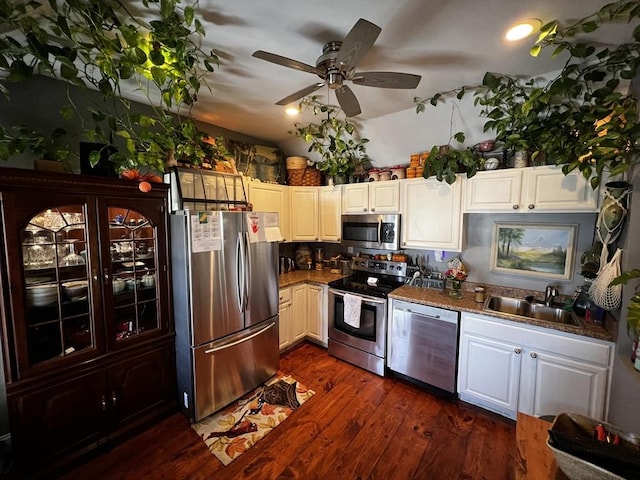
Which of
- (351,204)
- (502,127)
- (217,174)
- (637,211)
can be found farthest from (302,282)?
(637,211)

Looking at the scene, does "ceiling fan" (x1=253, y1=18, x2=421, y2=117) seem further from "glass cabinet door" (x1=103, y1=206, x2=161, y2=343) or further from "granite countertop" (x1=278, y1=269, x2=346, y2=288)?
"granite countertop" (x1=278, y1=269, x2=346, y2=288)

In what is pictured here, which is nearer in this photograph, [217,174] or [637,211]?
[637,211]

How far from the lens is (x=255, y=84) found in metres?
2.12

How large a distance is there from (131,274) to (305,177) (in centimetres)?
224

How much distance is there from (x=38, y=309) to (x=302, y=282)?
226 centimetres

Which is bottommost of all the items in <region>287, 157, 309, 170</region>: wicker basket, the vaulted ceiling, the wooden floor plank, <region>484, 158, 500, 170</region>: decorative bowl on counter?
the wooden floor plank

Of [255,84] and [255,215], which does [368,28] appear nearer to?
[255,84]

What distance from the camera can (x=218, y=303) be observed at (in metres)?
2.21

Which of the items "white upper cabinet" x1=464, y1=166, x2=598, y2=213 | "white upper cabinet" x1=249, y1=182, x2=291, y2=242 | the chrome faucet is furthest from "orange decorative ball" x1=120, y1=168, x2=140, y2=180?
the chrome faucet

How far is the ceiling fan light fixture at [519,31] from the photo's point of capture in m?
1.42

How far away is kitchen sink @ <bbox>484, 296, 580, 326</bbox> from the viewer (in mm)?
2207

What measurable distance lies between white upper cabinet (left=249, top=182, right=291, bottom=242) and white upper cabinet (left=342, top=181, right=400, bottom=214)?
76 centimetres

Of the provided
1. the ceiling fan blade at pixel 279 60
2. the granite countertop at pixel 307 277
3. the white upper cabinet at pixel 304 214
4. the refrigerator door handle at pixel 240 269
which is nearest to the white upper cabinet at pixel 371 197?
the white upper cabinet at pixel 304 214

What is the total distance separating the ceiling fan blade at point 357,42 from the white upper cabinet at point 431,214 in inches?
62.5
